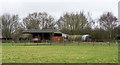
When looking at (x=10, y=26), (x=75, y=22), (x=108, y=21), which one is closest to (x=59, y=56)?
(x=75, y=22)

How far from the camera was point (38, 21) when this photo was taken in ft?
212

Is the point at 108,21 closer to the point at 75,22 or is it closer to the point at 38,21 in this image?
the point at 75,22

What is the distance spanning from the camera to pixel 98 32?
47062 millimetres

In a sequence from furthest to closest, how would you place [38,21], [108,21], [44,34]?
[38,21]
[108,21]
[44,34]

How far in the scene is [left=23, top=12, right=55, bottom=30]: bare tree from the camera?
63.6 m

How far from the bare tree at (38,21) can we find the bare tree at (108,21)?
1727 cm

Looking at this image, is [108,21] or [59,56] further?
[108,21]

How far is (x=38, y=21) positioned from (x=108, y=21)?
23.7m

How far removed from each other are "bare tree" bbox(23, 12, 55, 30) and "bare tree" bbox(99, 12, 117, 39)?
17275 millimetres

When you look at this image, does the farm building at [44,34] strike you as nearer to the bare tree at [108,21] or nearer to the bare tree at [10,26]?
the bare tree at [10,26]

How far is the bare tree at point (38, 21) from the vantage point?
209ft

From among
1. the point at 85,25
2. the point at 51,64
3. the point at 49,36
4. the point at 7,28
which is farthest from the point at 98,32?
the point at 51,64

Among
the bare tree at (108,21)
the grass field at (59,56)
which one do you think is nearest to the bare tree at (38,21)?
the bare tree at (108,21)

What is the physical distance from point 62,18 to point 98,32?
1756 cm
